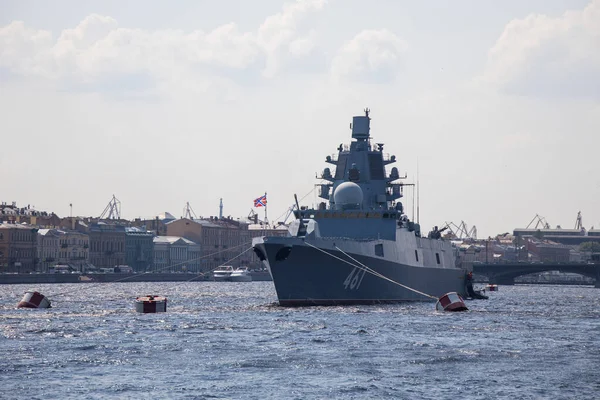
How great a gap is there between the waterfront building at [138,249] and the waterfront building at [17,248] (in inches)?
1012

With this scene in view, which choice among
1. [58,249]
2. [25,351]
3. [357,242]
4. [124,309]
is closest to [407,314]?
[357,242]

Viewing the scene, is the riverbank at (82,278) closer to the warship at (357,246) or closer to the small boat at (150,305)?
the warship at (357,246)

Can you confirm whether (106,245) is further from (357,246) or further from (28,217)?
(357,246)

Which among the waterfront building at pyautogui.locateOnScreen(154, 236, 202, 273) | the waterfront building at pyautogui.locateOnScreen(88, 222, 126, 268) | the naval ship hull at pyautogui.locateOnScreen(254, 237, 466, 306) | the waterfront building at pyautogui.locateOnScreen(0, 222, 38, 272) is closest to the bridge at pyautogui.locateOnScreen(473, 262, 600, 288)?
the waterfront building at pyautogui.locateOnScreen(154, 236, 202, 273)

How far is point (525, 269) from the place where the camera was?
526 feet

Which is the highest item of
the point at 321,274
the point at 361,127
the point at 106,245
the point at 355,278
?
the point at 361,127

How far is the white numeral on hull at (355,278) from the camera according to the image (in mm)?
59594

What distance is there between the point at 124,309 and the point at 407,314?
16.6 metres

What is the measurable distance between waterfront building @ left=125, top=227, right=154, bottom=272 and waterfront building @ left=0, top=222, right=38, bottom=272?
2571cm

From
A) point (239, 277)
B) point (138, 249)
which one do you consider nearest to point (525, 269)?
point (239, 277)

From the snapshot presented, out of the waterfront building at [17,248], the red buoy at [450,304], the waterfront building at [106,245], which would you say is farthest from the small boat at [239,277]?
the red buoy at [450,304]

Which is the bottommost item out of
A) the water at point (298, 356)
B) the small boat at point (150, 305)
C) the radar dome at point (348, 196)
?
the water at point (298, 356)

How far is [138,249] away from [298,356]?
485 feet

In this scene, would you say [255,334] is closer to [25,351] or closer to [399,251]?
[25,351]
